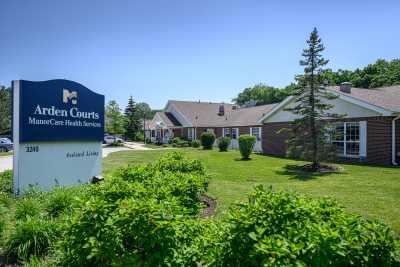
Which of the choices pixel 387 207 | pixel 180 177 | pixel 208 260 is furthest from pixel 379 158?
pixel 208 260

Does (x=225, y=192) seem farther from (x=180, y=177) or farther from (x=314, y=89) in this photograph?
(x=314, y=89)

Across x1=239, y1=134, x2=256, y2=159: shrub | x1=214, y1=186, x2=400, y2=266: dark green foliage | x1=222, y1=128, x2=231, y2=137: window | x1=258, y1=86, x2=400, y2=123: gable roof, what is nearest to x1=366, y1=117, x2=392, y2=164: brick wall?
x1=258, y1=86, x2=400, y2=123: gable roof

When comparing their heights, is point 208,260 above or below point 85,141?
below

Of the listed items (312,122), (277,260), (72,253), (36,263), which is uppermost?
(312,122)

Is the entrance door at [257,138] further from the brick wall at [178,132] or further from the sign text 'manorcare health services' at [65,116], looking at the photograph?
the sign text 'manorcare health services' at [65,116]

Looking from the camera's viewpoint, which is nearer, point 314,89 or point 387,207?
point 387,207

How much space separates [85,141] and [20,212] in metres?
4.87

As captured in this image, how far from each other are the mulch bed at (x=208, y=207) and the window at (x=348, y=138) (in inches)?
504

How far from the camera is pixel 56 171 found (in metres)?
9.22

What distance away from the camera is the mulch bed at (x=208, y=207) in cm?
649

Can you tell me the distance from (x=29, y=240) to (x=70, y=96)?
6033mm

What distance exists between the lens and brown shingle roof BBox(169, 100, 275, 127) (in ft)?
111

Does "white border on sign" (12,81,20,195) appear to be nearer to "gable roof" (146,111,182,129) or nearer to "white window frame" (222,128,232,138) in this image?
"white window frame" (222,128,232,138)

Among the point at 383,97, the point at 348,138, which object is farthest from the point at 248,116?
the point at 383,97
